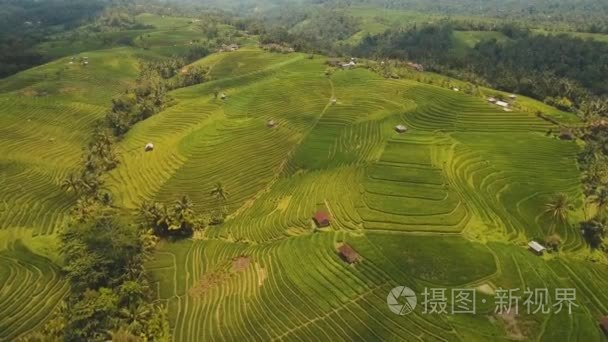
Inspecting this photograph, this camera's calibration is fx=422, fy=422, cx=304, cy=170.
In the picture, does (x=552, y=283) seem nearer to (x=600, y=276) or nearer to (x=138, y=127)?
(x=600, y=276)

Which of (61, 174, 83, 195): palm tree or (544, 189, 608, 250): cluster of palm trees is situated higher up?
(544, 189, 608, 250): cluster of palm trees

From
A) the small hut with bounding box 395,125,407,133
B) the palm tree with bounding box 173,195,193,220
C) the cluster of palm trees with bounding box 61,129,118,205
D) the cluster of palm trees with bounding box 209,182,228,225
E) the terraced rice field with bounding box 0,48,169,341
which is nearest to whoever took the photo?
the terraced rice field with bounding box 0,48,169,341

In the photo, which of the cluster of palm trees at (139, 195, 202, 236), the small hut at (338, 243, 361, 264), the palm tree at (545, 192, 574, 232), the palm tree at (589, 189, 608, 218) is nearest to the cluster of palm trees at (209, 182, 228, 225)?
the cluster of palm trees at (139, 195, 202, 236)

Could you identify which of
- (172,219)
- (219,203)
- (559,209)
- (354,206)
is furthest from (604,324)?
(172,219)

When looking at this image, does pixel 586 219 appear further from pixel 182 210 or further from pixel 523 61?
pixel 523 61

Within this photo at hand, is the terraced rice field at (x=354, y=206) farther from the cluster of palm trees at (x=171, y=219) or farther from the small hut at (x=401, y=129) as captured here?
the cluster of palm trees at (x=171, y=219)

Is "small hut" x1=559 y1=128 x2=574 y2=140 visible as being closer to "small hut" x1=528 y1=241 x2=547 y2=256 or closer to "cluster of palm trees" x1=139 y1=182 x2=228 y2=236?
"small hut" x1=528 y1=241 x2=547 y2=256
